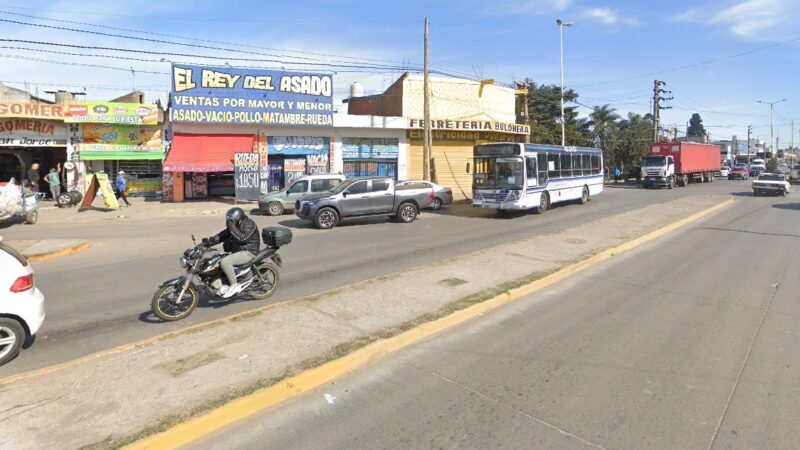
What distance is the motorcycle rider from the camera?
6953 mm

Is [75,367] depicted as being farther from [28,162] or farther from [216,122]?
[28,162]

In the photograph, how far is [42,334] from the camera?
20.6 ft

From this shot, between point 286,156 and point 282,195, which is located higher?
point 286,156

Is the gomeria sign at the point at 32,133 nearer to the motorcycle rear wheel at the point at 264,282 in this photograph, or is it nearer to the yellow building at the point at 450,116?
the yellow building at the point at 450,116

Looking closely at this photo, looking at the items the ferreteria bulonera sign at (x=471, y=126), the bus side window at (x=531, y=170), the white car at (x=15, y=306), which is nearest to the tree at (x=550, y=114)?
the ferreteria bulonera sign at (x=471, y=126)

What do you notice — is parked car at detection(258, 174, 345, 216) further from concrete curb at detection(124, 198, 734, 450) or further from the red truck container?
the red truck container

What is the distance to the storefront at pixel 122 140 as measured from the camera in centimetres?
2475

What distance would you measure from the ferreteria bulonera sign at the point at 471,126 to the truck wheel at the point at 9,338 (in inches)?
991

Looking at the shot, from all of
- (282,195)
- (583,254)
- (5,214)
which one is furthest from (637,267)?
(5,214)

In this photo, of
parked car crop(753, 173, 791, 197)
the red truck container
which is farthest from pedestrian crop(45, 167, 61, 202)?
parked car crop(753, 173, 791, 197)

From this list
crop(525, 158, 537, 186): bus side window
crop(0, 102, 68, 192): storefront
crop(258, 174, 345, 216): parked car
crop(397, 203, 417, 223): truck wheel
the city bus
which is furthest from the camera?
crop(0, 102, 68, 192): storefront

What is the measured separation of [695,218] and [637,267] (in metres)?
9.83

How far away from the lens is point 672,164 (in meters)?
37.1

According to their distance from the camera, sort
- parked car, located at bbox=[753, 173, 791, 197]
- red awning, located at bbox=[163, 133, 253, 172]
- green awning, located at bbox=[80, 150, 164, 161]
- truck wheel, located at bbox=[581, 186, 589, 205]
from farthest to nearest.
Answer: parked car, located at bbox=[753, 173, 791, 197]
green awning, located at bbox=[80, 150, 164, 161]
truck wheel, located at bbox=[581, 186, 589, 205]
red awning, located at bbox=[163, 133, 253, 172]
